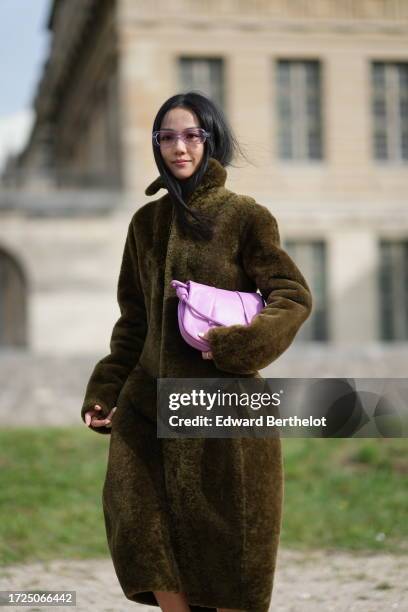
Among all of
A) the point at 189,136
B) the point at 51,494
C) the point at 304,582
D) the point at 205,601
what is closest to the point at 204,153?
the point at 189,136

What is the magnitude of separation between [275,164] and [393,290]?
14.0 feet

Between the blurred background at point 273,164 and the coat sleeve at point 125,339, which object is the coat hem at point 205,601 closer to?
the coat sleeve at point 125,339

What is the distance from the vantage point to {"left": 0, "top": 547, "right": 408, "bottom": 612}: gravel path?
542 centimetres

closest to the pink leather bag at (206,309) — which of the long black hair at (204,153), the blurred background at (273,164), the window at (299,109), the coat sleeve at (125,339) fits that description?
the long black hair at (204,153)

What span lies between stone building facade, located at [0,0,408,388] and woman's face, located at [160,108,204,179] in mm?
20748

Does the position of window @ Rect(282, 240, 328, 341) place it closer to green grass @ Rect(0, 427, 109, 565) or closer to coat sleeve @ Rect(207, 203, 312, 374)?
green grass @ Rect(0, 427, 109, 565)

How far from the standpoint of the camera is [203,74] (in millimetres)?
25062

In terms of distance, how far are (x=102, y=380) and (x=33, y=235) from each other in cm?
2115

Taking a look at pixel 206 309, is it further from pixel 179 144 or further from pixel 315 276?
pixel 315 276

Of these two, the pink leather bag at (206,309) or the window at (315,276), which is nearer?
the pink leather bag at (206,309)

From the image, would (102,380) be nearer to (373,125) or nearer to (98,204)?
(98,204)

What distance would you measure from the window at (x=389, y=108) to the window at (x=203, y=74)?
3837 millimetres

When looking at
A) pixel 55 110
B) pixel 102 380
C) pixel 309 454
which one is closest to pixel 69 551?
pixel 309 454

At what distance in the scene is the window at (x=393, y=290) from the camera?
25.8 meters
